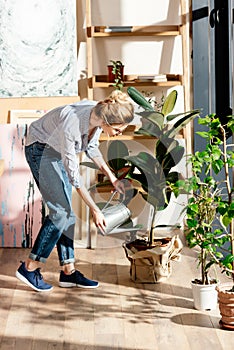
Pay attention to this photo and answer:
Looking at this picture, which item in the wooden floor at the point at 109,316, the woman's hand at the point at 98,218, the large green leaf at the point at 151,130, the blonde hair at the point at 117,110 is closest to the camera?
the wooden floor at the point at 109,316

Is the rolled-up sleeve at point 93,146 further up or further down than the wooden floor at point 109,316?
further up

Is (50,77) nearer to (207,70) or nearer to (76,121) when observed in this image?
(207,70)

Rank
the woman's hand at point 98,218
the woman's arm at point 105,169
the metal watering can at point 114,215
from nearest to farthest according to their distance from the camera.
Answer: the woman's hand at point 98,218
the metal watering can at point 114,215
the woman's arm at point 105,169

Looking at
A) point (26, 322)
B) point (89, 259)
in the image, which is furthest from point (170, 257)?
point (26, 322)

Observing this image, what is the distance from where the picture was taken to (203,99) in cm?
545

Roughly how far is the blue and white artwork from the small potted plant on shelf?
0.24m

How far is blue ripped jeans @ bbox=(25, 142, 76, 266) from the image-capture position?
438 cm

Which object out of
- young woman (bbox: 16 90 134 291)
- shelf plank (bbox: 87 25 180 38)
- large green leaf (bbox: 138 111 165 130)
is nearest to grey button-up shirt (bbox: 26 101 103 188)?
young woman (bbox: 16 90 134 291)

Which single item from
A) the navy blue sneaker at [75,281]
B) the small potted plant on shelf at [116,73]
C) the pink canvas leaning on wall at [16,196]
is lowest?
the navy blue sneaker at [75,281]

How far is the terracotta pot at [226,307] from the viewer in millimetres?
3801

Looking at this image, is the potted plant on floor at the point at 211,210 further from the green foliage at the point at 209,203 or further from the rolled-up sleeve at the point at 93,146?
the rolled-up sleeve at the point at 93,146

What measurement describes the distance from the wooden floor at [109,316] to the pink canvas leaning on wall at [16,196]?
45cm

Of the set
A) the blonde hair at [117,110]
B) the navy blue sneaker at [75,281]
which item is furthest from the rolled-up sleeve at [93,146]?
the navy blue sneaker at [75,281]

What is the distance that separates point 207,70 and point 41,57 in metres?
1.09
